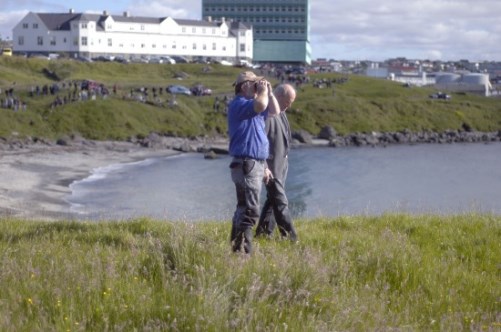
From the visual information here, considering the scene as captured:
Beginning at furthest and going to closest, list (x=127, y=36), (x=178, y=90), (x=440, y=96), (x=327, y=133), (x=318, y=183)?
(x=127, y=36) → (x=440, y=96) → (x=178, y=90) → (x=327, y=133) → (x=318, y=183)

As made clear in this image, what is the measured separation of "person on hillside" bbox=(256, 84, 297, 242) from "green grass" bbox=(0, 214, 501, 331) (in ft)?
1.66

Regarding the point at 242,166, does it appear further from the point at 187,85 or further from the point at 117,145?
the point at 187,85

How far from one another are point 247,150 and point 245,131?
24 cm

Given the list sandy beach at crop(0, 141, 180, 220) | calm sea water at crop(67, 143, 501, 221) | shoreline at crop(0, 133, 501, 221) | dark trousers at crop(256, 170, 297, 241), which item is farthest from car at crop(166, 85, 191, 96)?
dark trousers at crop(256, 170, 297, 241)

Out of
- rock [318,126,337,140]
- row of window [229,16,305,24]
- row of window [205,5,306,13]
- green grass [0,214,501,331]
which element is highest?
row of window [205,5,306,13]

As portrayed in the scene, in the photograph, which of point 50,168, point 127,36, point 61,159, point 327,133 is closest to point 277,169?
point 50,168

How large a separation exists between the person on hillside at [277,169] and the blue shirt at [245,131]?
116 cm

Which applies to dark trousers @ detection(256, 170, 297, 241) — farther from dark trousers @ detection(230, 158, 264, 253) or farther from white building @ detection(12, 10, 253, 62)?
white building @ detection(12, 10, 253, 62)

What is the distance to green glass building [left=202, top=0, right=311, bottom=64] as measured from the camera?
536ft

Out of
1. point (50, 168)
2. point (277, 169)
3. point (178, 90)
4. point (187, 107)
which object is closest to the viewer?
point (277, 169)

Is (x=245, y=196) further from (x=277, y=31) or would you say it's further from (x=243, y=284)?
(x=277, y=31)

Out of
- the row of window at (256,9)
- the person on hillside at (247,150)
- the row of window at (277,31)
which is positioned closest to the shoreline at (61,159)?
the person on hillside at (247,150)

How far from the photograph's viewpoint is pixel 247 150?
9.66 metres

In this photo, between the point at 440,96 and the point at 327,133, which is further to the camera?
the point at 440,96
